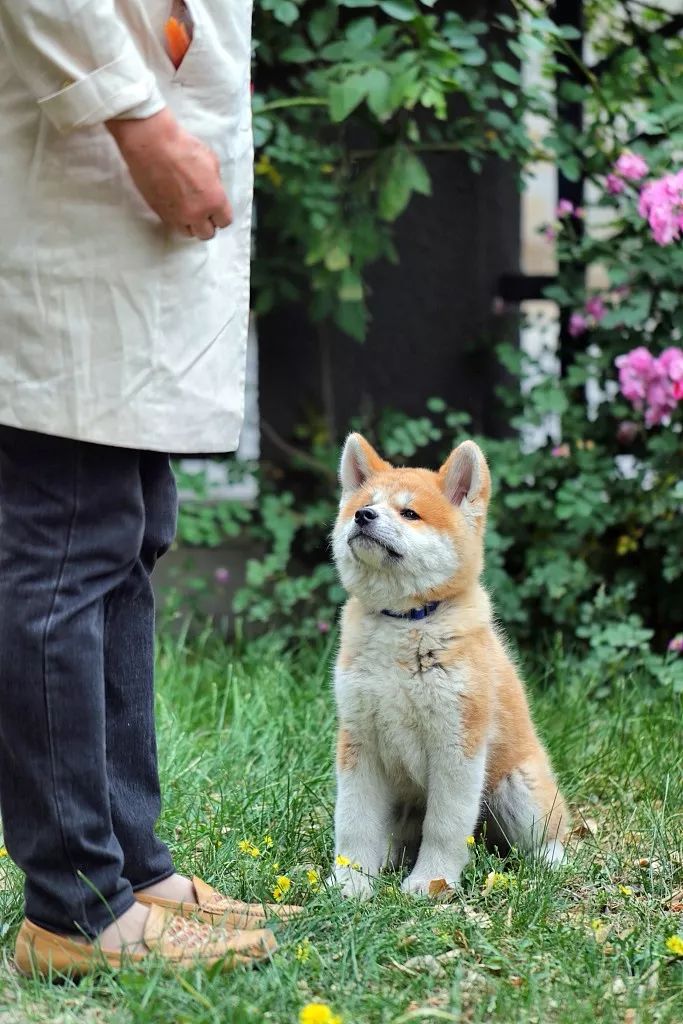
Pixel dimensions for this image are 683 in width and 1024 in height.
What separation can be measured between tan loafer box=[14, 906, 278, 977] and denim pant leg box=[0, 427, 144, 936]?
0.13ft

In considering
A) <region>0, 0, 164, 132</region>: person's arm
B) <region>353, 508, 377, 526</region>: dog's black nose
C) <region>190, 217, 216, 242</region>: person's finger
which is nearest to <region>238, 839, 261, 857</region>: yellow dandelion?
<region>353, 508, 377, 526</region>: dog's black nose

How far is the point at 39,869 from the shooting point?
1946 millimetres

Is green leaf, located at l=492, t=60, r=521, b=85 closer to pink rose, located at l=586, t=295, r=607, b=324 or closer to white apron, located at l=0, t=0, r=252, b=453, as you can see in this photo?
pink rose, located at l=586, t=295, r=607, b=324

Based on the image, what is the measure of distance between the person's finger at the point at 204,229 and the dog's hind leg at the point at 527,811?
1.27 meters

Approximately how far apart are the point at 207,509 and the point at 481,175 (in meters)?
1.48

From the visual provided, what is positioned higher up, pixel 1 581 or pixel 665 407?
pixel 1 581

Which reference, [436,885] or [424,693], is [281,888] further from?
[424,693]

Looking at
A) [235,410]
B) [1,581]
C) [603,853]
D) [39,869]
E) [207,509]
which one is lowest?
[207,509]

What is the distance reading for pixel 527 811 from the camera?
259 cm

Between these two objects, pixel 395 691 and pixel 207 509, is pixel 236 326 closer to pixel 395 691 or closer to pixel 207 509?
pixel 395 691

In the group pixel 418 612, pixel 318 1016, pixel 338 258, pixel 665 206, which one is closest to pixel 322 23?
pixel 338 258

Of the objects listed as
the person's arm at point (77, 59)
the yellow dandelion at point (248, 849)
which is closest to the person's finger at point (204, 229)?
the person's arm at point (77, 59)

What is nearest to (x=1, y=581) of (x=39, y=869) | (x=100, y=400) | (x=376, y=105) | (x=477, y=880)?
(x=100, y=400)

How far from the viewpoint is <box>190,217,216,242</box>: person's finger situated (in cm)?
188
